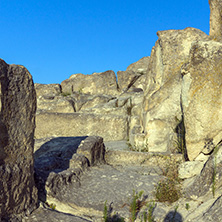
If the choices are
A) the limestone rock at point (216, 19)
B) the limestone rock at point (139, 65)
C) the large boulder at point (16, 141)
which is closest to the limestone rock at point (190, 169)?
the large boulder at point (16, 141)

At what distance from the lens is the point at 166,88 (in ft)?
24.9

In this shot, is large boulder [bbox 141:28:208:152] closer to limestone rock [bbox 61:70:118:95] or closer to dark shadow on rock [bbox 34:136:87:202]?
dark shadow on rock [bbox 34:136:87:202]

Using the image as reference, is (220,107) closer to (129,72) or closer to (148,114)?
(148,114)

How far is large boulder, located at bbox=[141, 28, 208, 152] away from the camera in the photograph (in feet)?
23.0

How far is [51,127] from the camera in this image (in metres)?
9.54

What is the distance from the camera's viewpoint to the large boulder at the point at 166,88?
7.00 meters

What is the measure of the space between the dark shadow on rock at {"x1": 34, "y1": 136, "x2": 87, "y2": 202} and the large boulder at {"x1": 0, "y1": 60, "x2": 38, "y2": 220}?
15.2 inches

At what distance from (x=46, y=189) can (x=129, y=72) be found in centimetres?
1382

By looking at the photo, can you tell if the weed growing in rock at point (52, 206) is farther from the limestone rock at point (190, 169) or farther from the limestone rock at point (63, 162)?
the limestone rock at point (190, 169)

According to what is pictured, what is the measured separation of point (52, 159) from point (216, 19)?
4.36 m

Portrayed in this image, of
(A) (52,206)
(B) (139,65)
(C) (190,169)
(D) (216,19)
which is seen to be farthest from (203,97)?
(B) (139,65)

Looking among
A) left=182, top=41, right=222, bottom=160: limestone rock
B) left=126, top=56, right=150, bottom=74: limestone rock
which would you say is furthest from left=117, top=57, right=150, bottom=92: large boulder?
left=182, top=41, right=222, bottom=160: limestone rock

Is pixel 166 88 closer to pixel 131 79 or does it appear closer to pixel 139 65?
pixel 131 79

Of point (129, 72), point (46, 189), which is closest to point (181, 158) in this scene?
point (46, 189)
